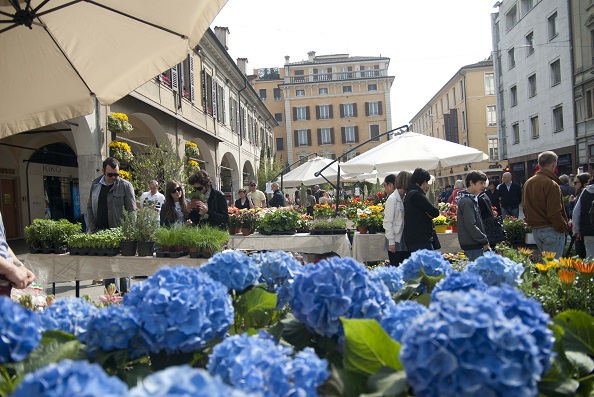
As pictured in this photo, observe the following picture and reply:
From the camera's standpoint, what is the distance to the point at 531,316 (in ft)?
3.26

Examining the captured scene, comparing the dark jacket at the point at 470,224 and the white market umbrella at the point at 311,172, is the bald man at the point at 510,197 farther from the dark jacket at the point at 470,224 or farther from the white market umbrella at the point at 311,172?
the dark jacket at the point at 470,224

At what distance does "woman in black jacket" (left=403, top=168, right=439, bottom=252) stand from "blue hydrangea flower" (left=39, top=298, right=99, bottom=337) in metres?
4.48

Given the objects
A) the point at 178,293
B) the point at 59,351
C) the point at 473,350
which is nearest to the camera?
the point at 473,350

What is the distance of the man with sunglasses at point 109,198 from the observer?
567cm

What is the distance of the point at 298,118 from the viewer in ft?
188

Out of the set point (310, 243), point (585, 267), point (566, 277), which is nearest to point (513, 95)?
point (310, 243)

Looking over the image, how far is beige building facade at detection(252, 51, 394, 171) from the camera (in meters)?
55.8

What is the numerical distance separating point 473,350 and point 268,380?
1.22 feet

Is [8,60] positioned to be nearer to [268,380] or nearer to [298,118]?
[268,380]

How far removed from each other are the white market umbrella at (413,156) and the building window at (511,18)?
2387 centimetres

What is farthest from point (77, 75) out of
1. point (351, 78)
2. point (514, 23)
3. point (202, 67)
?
point (351, 78)

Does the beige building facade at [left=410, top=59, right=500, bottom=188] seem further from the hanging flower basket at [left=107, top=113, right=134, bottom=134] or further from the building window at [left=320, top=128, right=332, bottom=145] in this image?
the hanging flower basket at [left=107, top=113, right=134, bottom=134]

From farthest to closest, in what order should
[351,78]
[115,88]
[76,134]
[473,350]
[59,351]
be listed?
1. [351,78]
2. [76,134]
3. [115,88]
4. [59,351]
5. [473,350]

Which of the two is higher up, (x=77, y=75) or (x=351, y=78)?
(x=351, y=78)
